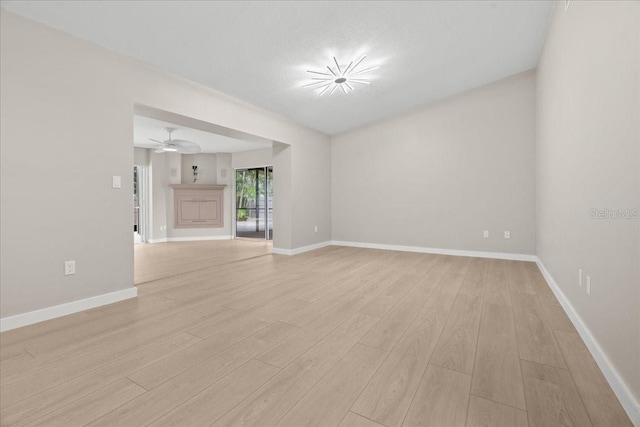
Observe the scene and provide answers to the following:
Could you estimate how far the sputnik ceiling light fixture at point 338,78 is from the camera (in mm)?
3627

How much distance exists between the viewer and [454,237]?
5.22 meters

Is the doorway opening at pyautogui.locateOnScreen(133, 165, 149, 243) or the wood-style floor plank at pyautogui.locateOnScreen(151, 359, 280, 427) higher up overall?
the doorway opening at pyautogui.locateOnScreen(133, 165, 149, 243)

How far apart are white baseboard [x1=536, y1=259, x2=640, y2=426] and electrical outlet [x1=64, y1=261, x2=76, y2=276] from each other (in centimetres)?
387

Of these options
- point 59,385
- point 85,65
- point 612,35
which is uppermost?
point 85,65

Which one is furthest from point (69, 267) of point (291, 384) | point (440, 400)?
point (440, 400)

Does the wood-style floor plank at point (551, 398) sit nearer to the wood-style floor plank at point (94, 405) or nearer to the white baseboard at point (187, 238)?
the wood-style floor plank at point (94, 405)

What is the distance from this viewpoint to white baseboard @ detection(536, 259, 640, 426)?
48.2 inches

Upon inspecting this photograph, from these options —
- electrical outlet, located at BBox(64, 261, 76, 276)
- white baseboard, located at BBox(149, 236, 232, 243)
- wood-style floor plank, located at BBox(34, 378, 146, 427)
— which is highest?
electrical outlet, located at BBox(64, 261, 76, 276)

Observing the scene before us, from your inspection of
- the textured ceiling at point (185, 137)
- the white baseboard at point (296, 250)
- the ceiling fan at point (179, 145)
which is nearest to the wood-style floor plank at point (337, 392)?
the white baseboard at point (296, 250)

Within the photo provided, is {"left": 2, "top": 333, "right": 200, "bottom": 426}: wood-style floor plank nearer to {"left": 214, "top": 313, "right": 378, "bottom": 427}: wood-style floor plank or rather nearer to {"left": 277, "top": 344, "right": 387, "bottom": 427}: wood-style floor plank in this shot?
{"left": 214, "top": 313, "right": 378, "bottom": 427}: wood-style floor plank

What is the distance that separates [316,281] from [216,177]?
6244 millimetres

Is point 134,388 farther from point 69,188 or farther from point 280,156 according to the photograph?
point 280,156

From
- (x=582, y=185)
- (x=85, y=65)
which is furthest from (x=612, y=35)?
(x=85, y=65)

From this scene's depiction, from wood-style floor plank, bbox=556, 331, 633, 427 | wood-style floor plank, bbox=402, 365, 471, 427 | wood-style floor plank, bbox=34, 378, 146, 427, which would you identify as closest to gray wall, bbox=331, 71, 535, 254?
wood-style floor plank, bbox=556, 331, 633, 427
